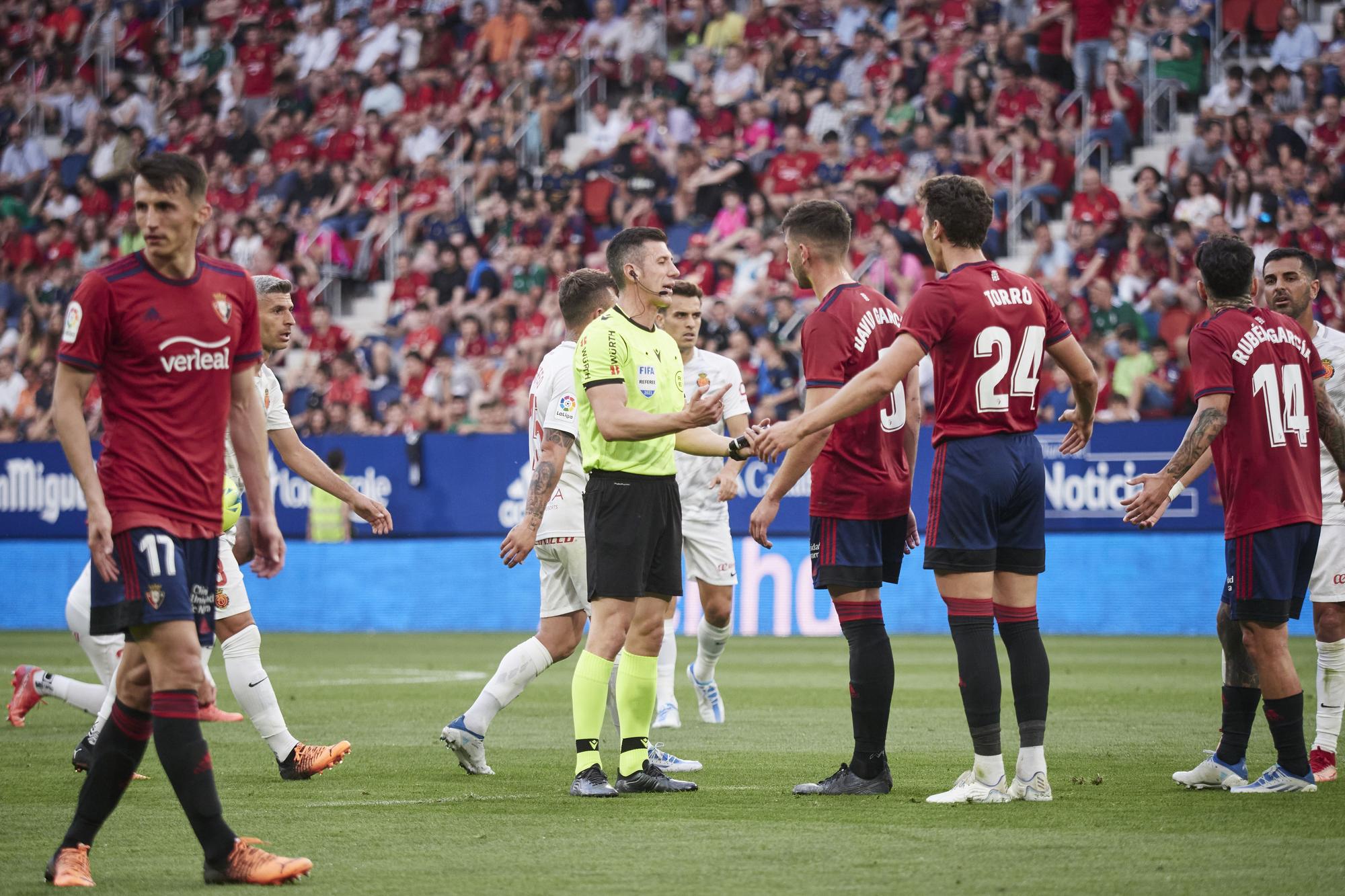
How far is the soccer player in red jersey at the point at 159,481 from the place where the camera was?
5340 millimetres

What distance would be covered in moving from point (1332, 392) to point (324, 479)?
530 centimetres

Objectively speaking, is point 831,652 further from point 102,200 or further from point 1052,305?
point 102,200

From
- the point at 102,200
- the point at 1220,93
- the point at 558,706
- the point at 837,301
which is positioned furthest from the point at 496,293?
the point at 837,301

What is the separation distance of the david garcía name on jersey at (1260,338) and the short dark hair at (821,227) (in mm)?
1812

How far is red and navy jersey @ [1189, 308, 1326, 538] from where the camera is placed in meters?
7.20

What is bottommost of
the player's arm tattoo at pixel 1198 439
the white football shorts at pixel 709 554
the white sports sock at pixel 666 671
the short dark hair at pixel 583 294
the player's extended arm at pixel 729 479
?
the white sports sock at pixel 666 671

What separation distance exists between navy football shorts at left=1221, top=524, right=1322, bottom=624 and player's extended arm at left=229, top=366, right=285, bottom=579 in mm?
A: 4076

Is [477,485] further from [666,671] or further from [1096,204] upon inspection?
[666,671]

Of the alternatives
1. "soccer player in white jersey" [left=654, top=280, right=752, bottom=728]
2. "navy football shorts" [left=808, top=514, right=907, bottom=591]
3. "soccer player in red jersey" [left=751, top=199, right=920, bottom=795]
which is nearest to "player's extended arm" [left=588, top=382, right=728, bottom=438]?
"soccer player in red jersey" [left=751, top=199, right=920, bottom=795]

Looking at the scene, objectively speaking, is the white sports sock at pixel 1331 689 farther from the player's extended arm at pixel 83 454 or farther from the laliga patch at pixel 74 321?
the laliga patch at pixel 74 321

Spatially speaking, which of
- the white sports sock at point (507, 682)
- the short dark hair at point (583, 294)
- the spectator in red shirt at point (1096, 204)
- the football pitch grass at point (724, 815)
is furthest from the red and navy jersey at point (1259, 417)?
the spectator in red shirt at point (1096, 204)

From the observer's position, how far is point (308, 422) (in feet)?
76.4

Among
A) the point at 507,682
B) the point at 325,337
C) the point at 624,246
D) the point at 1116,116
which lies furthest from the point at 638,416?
the point at 325,337

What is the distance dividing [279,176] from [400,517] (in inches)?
376
